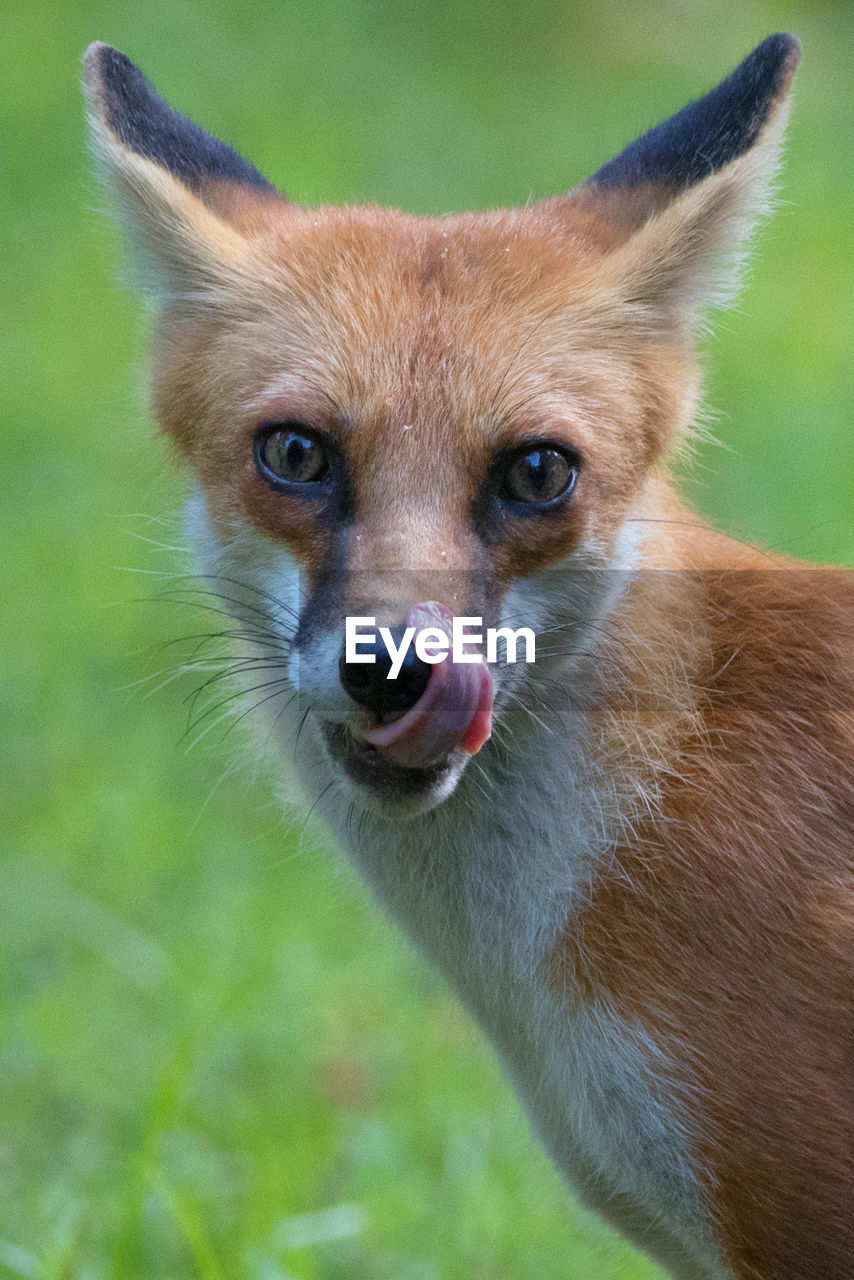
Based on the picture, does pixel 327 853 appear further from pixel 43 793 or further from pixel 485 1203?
pixel 43 793

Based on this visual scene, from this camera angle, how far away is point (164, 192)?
4.77 m

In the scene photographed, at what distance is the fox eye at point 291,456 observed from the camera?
4207 millimetres

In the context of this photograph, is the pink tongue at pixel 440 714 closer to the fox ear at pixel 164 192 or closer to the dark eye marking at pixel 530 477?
the dark eye marking at pixel 530 477

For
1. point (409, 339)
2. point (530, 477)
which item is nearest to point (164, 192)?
point (409, 339)

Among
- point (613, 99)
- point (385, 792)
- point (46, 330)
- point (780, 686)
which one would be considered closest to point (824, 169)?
point (613, 99)

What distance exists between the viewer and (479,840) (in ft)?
14.9

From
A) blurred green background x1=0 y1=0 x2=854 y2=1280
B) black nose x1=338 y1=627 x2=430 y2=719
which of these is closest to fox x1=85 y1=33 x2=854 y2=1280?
black nose x1=338 y1=627 x2=430 y2=719

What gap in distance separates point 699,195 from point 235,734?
275cm

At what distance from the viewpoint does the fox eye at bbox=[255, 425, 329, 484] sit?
4.21m

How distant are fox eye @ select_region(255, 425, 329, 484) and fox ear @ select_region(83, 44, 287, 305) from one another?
2.54 ft

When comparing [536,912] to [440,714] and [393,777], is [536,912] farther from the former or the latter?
[440,714]

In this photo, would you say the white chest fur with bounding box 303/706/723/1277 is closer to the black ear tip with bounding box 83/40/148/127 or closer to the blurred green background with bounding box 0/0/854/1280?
the blurred green background with bounding box 0/0/854/1280

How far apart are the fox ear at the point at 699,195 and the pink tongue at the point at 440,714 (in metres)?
1.62

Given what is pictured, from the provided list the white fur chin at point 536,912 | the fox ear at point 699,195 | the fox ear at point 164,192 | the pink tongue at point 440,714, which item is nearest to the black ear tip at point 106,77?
the fox ear at point 164,192
